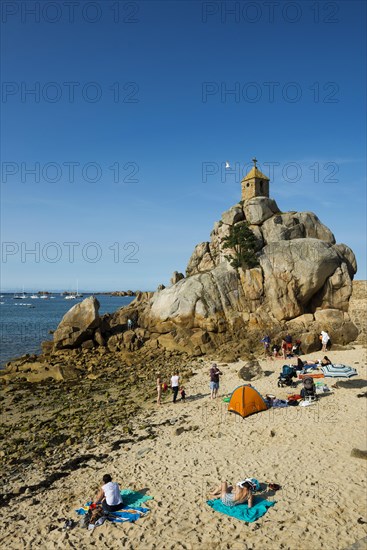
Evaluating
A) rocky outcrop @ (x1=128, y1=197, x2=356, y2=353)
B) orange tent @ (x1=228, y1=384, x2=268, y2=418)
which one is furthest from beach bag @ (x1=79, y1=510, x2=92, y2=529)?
rocky outcrop @ (x1=128, y1=197, x2=356, y2=353)

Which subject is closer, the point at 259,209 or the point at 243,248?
the point at 243,248

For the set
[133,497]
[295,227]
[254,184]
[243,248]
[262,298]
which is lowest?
[133,497]

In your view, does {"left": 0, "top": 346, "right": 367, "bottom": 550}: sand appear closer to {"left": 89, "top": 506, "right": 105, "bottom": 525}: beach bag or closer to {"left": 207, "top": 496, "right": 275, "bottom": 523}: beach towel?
{"left": 207, "top": 496, "right": 275, "bottom": 523}: beach towel

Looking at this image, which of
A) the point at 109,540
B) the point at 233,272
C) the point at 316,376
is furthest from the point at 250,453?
the point at 233,272

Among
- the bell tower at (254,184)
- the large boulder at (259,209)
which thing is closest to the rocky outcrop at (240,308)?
the large boulder at (259,209)

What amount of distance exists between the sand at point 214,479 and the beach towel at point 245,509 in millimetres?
156

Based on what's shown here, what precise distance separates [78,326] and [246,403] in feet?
79.8

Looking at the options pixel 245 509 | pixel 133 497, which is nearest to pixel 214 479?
pixel 245 509

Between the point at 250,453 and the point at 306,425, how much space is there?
11.4 ft

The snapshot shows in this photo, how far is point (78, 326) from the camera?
36875mm

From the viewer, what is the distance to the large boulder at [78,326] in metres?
35.8

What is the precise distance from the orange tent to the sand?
0.38 metres

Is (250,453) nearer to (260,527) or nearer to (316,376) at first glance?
(260,527)

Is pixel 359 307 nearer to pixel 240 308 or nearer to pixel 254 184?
pixel 240 308
